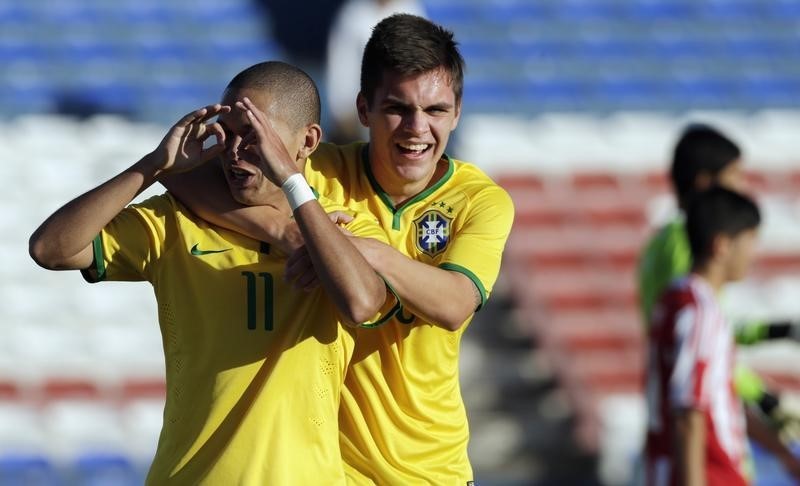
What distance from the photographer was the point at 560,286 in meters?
10.2

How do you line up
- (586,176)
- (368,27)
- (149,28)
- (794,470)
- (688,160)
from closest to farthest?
(794,470), (688,160), (368,27), (586,176), (149,28)

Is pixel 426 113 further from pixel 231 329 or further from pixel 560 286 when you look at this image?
pixel 560 286

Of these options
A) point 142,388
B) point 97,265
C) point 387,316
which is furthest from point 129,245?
point 142,388

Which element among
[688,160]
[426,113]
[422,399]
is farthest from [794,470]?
[426,113]

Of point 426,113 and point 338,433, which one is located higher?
point 426,113

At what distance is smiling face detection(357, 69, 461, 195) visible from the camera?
3.85 meters

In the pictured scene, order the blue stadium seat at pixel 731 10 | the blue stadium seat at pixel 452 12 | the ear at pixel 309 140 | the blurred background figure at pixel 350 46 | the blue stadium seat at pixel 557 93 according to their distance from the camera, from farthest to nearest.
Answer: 1. the blue stadium seat at pixel 731 10
2. the blue stadium seat at pixel 452 12
3. the blue stadium seat at pixel 557 93
4. the blurred background figure at pixel 350 46
5. the ear at pixel 309 140

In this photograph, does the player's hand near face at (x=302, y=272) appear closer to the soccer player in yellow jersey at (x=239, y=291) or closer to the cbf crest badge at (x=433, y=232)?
the soccer player in yellow jersey at (x=239, y=291)

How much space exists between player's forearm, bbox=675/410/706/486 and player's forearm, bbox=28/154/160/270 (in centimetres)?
230

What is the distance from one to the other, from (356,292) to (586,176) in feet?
25.4

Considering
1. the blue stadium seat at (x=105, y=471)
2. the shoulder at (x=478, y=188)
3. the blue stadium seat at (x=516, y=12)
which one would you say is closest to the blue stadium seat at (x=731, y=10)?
the blue stadium seat at (x=516, y=12)

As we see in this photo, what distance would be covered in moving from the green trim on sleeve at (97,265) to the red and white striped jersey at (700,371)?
2270mm

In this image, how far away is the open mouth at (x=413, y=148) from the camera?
388cm

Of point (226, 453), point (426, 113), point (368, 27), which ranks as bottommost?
point (226, 453)
